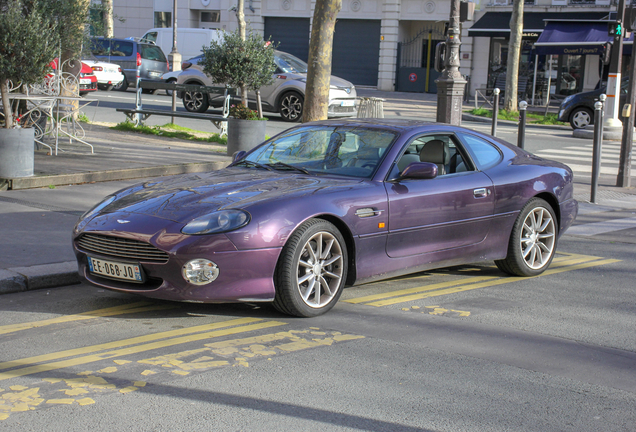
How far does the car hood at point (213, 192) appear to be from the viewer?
5234 mm

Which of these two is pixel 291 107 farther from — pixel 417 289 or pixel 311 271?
pixel 311 271

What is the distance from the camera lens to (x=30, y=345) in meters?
4.67

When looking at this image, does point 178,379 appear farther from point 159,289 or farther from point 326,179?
point 326,179

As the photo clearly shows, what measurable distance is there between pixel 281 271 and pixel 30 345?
1609 millimetres

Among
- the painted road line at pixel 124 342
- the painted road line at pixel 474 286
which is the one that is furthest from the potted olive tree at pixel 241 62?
the painted road line at pixel 124 342

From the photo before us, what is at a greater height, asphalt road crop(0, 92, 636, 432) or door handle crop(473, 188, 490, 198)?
door handle crop(473, 188, 490, 198)

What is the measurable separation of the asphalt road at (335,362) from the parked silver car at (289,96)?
14358 mm

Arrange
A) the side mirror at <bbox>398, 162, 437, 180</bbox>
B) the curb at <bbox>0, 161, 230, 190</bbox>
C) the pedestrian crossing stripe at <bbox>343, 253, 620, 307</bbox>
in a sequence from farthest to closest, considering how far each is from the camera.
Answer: the curb at <bbox>0, 161, 230, 190</bbox>
the pedestrian crossing stripe at <bbox>343, 253, 620, 307</bbox>
the side mirror at <bbox>398, 162, 437, 180</bbox>

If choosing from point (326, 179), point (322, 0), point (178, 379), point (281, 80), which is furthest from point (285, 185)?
point (281, 80)

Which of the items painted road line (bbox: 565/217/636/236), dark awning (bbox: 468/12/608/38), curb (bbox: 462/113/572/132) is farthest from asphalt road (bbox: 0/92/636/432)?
dark awning (bbox: 468/12/608/38)

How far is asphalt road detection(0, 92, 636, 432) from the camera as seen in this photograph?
3727 mm

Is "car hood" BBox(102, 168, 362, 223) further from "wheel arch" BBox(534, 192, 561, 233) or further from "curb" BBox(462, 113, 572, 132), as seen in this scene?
"curb" BBox(462, 113, 572, 132)

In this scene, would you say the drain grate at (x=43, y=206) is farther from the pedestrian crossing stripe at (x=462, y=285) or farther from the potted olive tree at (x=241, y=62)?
the potted olive tree at (x=241, y=62)

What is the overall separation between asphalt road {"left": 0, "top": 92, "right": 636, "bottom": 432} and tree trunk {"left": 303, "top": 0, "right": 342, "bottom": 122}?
9547 mm
